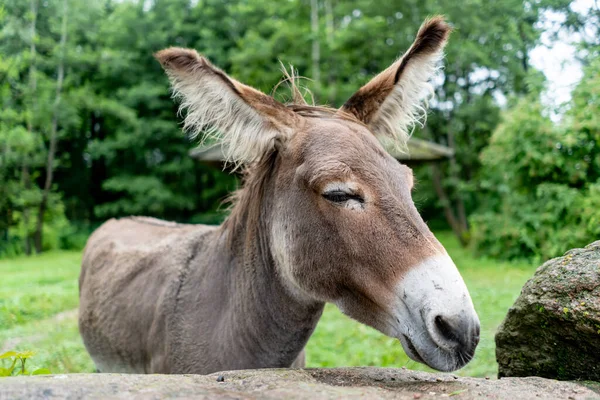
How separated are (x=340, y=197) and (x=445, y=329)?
2.44 feet

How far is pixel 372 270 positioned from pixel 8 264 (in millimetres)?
4063

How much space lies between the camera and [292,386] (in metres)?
1.53

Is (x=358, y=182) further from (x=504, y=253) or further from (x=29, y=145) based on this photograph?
(x=504, y=253)

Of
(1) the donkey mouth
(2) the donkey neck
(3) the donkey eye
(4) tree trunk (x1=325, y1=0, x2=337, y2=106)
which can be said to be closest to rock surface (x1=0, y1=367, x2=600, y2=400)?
(1) the donkey mouth

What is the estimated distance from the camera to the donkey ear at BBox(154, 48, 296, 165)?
2.28 metres

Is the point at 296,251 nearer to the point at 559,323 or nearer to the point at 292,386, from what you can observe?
the point at 292,386

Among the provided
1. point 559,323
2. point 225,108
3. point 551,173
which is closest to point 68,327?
point 225,108

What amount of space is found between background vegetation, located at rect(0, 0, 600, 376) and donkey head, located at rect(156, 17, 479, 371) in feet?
2.22

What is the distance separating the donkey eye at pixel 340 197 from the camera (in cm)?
206

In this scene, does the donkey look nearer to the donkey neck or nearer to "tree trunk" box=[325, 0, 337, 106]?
the donkey neck

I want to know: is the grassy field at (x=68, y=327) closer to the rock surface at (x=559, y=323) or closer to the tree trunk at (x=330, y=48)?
the rock surface at (x=559, y=323)

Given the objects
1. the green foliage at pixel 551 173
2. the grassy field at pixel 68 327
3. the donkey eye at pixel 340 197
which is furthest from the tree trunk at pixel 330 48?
the donkey eye at pixel 340 197

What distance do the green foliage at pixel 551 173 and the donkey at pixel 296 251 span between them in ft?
7.88

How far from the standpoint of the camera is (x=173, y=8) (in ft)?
71.2
